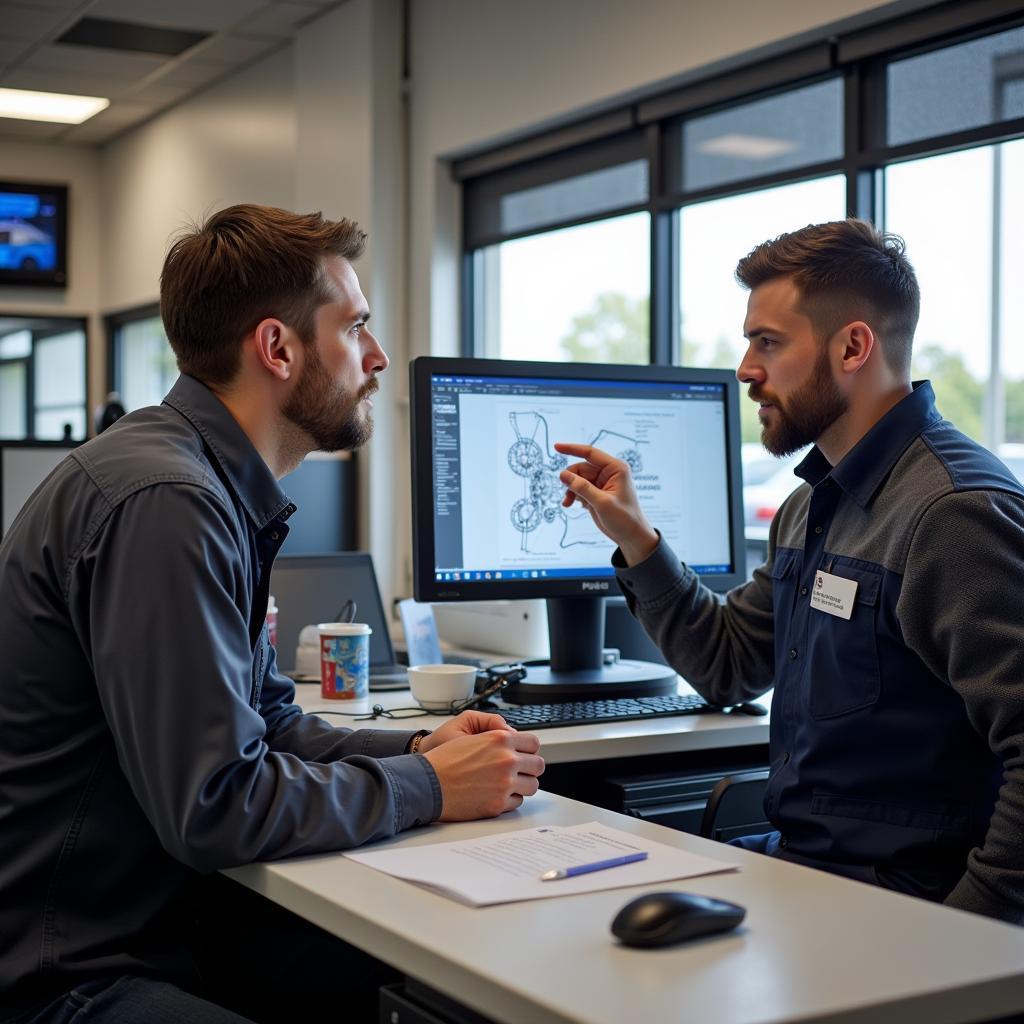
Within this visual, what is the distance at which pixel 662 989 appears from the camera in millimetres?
941

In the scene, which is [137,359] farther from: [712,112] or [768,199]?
[768,199]

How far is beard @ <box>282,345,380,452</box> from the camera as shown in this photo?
1603 mm

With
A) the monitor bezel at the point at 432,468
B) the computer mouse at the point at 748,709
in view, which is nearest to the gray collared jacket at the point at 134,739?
the monitor bezel at the point at 432,468

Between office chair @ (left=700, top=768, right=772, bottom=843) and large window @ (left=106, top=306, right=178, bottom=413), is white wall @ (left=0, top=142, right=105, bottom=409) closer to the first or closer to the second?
large window @ (left=106, top=306, right=178, bottom=413)

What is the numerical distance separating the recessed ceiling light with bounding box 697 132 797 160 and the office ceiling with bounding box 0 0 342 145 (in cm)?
188

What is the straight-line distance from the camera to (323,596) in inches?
98.9

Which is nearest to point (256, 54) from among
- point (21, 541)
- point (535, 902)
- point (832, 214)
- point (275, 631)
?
point (832, 214)

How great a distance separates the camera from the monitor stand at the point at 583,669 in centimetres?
213

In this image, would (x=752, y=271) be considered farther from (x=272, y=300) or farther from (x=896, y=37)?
(x=896, y=37)

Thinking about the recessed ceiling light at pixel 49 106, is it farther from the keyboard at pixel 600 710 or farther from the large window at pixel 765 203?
the keyboard at pixel 600 710

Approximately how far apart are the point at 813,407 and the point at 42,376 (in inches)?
264

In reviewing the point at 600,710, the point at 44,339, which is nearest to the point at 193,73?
the point at 44,339

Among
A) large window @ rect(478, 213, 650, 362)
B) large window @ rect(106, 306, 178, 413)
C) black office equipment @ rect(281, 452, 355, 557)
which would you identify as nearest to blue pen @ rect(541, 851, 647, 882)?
large window @ rect(478, 213, 650, 362)

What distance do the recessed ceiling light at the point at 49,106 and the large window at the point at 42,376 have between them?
1.24 meters
